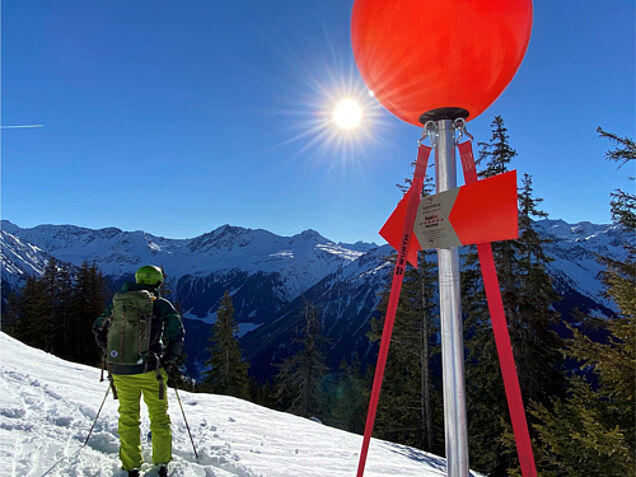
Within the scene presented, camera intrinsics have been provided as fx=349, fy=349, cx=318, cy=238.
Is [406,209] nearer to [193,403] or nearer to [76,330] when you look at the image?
[193,403]

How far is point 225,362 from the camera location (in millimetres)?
27875

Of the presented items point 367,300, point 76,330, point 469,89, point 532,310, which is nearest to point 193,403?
point 469,89

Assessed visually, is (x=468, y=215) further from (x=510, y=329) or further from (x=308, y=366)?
(x=308, y=366)

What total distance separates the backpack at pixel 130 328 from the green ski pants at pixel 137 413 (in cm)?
26

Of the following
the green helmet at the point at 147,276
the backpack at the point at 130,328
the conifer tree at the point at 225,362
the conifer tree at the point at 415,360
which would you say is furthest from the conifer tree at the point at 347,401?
the backpack at the point at 130,328

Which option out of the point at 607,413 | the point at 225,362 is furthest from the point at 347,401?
the point at 607,413

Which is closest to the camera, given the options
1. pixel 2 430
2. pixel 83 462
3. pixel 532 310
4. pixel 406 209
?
pixel 406 209

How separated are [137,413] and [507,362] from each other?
4.22 meters

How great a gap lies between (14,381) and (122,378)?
4654 mm

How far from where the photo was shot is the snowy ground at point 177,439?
4133mm

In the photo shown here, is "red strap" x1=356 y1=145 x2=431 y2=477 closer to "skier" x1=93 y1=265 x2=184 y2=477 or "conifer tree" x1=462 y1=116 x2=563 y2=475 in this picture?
"skier" x1=93 y1=265 x2=184 y2=477

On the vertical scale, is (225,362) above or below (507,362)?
above

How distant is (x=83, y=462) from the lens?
4.07 meters

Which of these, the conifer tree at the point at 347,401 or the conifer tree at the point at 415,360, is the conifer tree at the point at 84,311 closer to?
the conifer tree at the point at 347,401
